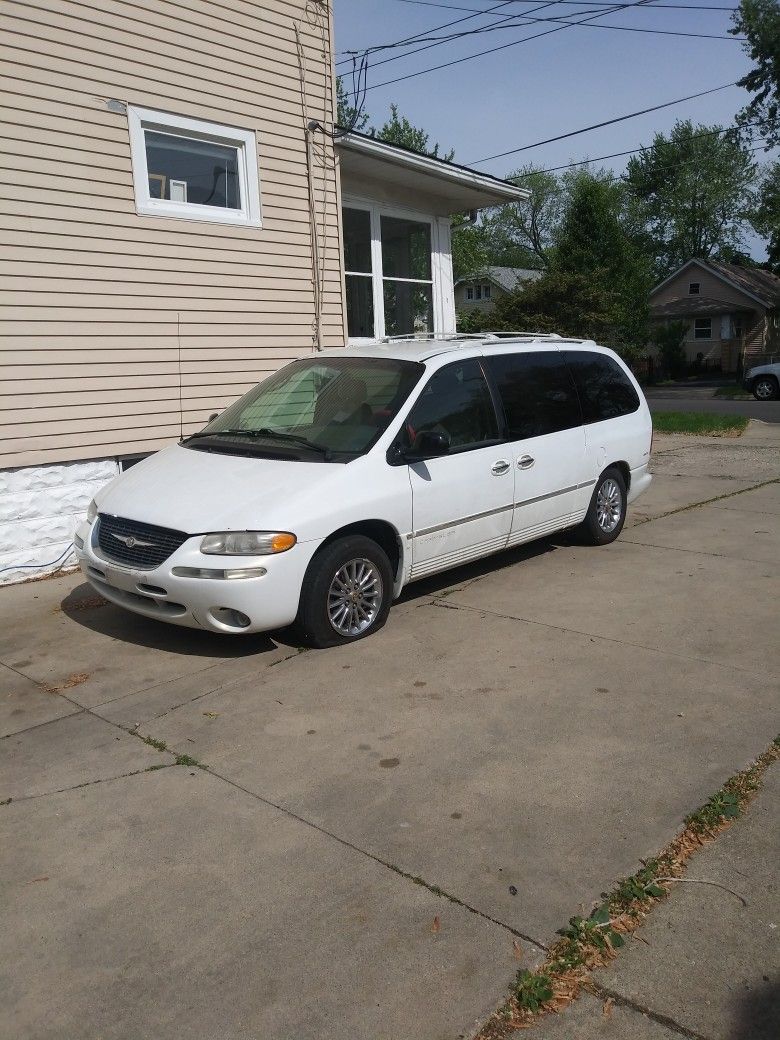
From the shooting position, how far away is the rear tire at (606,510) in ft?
24.9

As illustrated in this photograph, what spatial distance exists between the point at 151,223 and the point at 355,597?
449 cm

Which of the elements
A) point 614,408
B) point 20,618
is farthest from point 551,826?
point 614,408

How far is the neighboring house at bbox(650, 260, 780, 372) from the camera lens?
4847cm

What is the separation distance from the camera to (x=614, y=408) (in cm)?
775

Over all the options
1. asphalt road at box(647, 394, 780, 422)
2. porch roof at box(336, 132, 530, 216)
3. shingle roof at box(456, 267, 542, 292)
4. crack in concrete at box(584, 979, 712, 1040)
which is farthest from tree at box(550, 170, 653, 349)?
crack in concrete at box(584, 979, 712, 1040)

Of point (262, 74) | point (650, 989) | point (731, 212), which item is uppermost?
point (731, 212)

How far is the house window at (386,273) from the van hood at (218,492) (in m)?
5.52

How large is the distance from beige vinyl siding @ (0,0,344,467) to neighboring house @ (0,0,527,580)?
0.05 feet

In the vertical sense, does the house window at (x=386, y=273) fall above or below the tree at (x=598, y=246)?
below

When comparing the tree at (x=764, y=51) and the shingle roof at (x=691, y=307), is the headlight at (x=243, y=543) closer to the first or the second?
the tree at (x=764, y=51)

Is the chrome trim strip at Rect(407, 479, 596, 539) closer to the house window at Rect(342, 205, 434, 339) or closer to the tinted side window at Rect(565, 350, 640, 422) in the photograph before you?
the tinted side window at Rect(565, 350, 640, 422)

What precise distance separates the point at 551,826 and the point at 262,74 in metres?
8.15

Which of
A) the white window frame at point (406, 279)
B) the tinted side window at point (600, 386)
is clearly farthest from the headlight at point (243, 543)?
the white window frame at point (406, 279)

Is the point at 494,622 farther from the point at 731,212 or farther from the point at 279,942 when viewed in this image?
the point at 731,212
